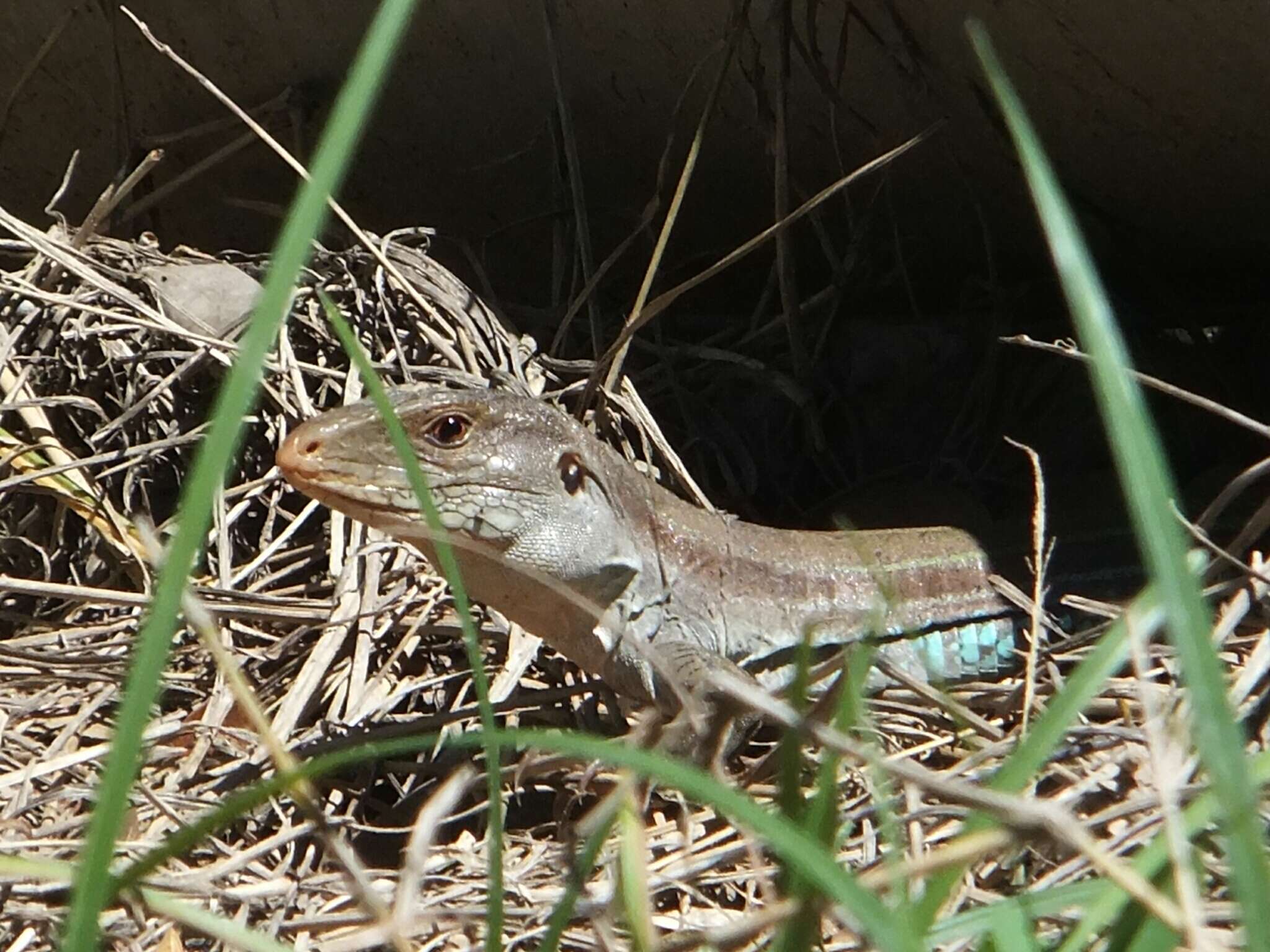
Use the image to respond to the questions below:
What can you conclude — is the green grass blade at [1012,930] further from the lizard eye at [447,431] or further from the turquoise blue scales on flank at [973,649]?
the turquoise blue scales on flank at [973,649]

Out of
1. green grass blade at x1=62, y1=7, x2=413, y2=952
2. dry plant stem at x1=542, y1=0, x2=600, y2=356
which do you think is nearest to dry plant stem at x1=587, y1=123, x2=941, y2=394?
dry plant stem at x1=542, y1=0, x2=600, y2=356

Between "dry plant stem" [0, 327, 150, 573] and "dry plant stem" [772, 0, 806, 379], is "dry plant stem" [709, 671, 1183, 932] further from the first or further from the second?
"dry plant stem" [0, 327, 150, 573]

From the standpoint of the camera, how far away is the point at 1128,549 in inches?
127

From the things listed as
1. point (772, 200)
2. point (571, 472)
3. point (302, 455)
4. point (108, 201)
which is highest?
point (108, 201)

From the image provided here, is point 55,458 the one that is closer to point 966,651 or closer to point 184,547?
point 966,651

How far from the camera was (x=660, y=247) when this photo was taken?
10.7 ft

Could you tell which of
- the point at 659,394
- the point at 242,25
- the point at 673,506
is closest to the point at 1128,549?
the point at 673,506

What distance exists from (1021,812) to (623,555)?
5.69 feet

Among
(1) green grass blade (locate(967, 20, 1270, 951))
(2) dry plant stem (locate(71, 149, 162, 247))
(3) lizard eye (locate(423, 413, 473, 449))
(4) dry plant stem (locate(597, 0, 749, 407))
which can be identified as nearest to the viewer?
Answer: (1) green grass blade (locate(967, 20, 1270, 951))

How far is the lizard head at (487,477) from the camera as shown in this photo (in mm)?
2602

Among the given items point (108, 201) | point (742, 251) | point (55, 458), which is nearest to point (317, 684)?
point (55, 458)

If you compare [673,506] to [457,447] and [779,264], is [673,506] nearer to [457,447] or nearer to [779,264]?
[457,447]

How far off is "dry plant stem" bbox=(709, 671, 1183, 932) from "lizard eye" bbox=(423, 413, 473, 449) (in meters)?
1.51

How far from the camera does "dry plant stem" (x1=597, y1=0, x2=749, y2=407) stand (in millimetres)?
3281
